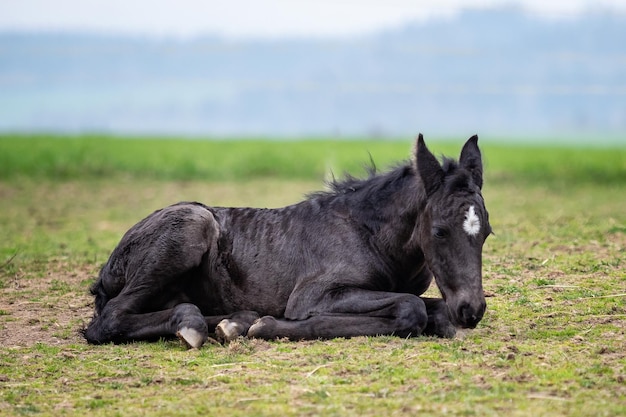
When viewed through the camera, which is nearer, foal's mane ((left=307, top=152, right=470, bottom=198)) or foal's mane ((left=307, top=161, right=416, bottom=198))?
foal's mane ((left=307, top=152, right=470, bottom=198))

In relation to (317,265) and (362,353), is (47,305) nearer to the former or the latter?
(317,265)

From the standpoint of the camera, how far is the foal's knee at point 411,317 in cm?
787

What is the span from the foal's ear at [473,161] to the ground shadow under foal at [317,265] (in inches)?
0.5

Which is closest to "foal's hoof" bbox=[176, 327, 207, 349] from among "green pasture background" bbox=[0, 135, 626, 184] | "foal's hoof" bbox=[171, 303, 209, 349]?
"foal's hoof" bbox=[171, 303, 209, 349]

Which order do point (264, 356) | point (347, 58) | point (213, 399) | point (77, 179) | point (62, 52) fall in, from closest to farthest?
point (213, 399)
point (264, 356)
point (77, 179)
point (62, 52)
point (347, 58)

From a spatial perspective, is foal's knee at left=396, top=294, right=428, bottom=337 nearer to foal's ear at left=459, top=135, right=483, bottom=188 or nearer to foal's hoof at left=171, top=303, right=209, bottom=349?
foal's ear at left=459, top=135, right=483, bottom=188

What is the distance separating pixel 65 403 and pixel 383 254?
3.22 m

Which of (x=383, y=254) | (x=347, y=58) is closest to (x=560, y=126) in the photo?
(x=347, y=58)

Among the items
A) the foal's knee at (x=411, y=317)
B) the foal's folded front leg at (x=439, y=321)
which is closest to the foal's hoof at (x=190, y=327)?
the foal's knee at (x=411, y=317)

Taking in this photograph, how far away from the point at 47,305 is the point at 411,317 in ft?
A: 13.5

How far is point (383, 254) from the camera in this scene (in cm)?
851

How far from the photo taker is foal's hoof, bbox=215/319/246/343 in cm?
796

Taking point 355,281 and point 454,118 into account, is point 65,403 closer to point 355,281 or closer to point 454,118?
point 355,281

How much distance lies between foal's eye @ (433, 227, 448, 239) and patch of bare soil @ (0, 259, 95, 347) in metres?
3.21
